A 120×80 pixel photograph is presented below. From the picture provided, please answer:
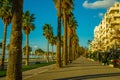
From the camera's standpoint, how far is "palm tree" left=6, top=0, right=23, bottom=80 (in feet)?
55.9

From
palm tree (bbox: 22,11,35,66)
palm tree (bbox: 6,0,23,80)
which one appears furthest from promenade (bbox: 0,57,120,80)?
palm tree (bbox: 22,11,35,66)

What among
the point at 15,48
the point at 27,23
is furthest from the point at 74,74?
the point at 27,23

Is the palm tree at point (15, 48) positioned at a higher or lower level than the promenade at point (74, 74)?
higher

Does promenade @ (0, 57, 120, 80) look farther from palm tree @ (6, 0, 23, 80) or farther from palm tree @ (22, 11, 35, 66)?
palm tree @ (22, 11, 35, 66)

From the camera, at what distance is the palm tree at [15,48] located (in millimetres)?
17047

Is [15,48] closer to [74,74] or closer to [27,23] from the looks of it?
[74,74]

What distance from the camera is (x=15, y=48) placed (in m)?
17.3

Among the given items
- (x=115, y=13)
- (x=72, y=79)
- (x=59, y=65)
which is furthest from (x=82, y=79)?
(x=115, y=13)

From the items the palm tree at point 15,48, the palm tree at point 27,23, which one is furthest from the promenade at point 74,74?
the palm tree at point 27,23

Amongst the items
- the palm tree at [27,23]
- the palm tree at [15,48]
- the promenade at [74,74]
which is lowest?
the promenade at [74,74]

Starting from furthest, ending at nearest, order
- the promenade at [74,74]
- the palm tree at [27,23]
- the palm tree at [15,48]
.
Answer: the palm tree at [27,23] < the promenade at [74,74] < the palm tree at [15,48]

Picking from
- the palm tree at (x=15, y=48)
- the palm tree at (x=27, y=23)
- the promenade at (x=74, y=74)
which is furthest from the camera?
the palm tree at (x=27, y=23)

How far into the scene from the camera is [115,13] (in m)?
119

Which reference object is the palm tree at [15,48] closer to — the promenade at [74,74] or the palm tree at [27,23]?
the promenade at [74,74]
